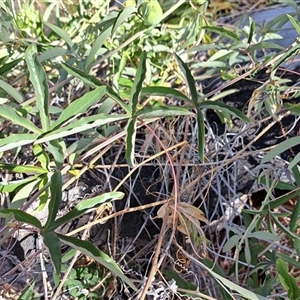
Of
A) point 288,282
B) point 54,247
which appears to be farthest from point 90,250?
point 288,282

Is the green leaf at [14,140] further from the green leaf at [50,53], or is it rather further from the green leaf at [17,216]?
the green leaf at [50,53]

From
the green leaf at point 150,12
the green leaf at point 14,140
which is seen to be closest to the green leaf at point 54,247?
the green leaf at point 14,140

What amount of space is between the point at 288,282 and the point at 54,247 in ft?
1.00

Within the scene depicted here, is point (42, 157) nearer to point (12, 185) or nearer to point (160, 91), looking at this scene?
point (12, 185)

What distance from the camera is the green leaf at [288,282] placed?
64 centimetres

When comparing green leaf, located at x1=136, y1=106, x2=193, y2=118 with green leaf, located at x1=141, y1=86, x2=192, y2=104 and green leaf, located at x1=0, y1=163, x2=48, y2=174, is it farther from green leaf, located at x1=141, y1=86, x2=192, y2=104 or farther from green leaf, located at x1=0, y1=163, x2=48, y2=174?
green leaf, located at x1=0, y1=163, x2=48, y2=174

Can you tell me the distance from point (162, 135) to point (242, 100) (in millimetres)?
203

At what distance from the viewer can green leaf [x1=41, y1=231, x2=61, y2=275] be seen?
562 millimetres

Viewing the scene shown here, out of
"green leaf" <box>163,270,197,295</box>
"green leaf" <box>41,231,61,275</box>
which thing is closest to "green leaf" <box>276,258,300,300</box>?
"green leaf" <box>163,270,197,295</box>

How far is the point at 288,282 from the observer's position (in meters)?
0.64

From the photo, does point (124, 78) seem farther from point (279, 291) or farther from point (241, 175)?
point (279, 291)

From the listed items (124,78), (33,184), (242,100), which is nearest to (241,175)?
(242,100)

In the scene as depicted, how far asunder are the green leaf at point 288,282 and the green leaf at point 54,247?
0.92 feet

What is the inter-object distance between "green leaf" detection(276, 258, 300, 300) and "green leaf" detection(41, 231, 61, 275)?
0.92 ft
